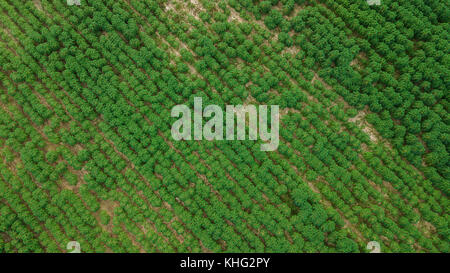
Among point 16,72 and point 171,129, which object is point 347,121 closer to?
point 171,129

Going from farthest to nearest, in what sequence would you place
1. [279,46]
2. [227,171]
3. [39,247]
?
[279,46] < [227,171] < [39,247]

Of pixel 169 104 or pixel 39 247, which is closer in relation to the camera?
pixel 39 247

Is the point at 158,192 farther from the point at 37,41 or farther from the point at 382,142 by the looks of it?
the point at 382,142

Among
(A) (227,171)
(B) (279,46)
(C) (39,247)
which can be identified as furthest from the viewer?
(B) (279,46)

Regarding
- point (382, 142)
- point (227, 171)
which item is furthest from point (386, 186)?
point (227, 171)

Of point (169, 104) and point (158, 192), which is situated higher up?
point (169, 104)

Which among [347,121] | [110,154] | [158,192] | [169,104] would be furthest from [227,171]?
[347,121]

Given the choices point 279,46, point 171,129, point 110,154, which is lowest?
point 110,154
